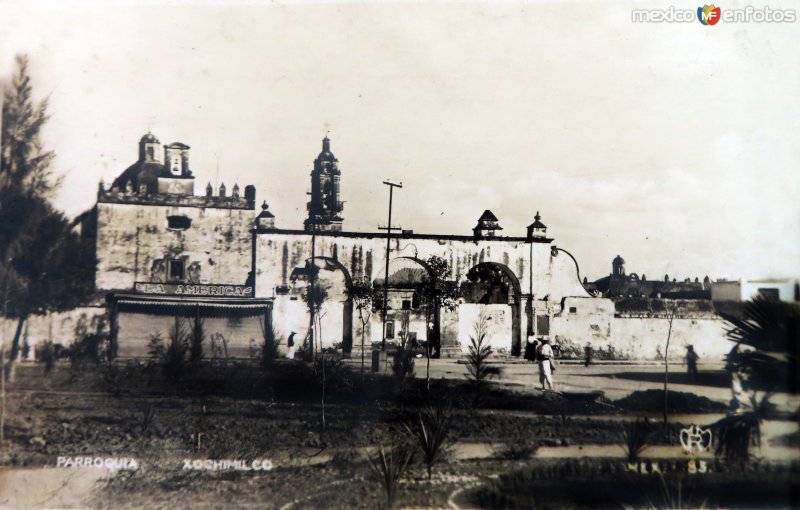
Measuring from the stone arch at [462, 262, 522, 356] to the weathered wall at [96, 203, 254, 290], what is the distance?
85.3 inches

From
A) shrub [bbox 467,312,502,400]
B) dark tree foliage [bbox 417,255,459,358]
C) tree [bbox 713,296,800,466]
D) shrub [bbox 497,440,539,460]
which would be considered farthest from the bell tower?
A: tree [bbox 713,296,800,466]

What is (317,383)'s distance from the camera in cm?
580

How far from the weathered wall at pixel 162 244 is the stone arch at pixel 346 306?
29.6 inches

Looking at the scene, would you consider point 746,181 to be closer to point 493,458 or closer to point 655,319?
point 655,319

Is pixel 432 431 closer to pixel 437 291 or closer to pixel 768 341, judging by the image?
pixel 437 291

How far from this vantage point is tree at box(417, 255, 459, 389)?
5.92m

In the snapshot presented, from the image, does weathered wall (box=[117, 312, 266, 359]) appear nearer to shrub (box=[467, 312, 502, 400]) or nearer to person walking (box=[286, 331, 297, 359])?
person walking (box=[286, 331, 297, 359])

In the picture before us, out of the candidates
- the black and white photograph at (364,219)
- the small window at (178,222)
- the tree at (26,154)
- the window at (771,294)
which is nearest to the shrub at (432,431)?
the black and white photograph at (364,219)

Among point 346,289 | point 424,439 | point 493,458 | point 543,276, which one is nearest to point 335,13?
point 346,289

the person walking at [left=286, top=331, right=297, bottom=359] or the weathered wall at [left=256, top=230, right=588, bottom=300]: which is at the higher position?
the weathered wall at [left=256, top=230, right=588, bottom=300]

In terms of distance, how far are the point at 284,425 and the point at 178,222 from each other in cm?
216

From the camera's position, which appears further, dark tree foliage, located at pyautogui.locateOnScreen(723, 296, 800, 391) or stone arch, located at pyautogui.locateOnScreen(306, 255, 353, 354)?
stone arch, located at pyautogui.locateOnScreen(306, 255, 353, 354)

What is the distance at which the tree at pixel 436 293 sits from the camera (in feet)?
19.4

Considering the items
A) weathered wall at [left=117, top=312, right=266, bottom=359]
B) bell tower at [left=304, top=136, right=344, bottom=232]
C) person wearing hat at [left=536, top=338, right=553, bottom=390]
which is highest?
bell tower at [left=304, top=136, right=344, bottom=232]
